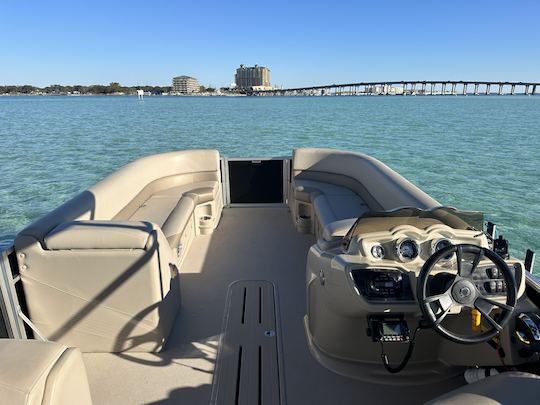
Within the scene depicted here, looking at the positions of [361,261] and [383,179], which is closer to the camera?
[361,261]

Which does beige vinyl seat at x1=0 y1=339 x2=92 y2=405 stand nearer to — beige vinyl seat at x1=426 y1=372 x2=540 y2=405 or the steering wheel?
beige vinyl seat at x1=426 y1=372 x2=540 y2=405

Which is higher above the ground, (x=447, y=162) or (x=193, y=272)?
(x=193, y=272)

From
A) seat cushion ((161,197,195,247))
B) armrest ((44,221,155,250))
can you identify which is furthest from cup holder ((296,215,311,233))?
armrest ((44,221,155,250))

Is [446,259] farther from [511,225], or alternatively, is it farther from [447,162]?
[447,162]

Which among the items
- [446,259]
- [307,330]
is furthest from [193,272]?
[446,259]

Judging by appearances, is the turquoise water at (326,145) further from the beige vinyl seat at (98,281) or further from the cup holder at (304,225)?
the cup holder at (304,225)

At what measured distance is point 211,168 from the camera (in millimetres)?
4785

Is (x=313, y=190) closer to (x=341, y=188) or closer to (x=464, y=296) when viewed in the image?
(x=341, y=188)

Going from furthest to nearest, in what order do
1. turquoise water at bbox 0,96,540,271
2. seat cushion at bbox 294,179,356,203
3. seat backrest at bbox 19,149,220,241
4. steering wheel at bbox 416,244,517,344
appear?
turquoise water at bbox 0,96,540,271 → seat cushion at bbox 294,179,356,203 → seat backrest at bbox 19,149,220,241 → steering wheel at bbox 416,244,517,344

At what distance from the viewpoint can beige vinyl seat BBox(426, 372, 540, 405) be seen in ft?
3.73

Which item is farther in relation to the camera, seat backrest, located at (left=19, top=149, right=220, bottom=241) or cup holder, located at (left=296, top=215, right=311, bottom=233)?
cup holder, located at (left=296, top=215, right=311, bottom=233)

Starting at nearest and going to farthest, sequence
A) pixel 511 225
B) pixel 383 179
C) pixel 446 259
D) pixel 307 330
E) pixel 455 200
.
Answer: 1. pixel 446 259
2. pixel 307 330
3. pixel 383 179
4. pixel 511 225
5. pixel 455 200

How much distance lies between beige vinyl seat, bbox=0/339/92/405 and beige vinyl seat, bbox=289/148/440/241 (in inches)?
79.0

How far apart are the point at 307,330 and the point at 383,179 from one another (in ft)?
6.14
